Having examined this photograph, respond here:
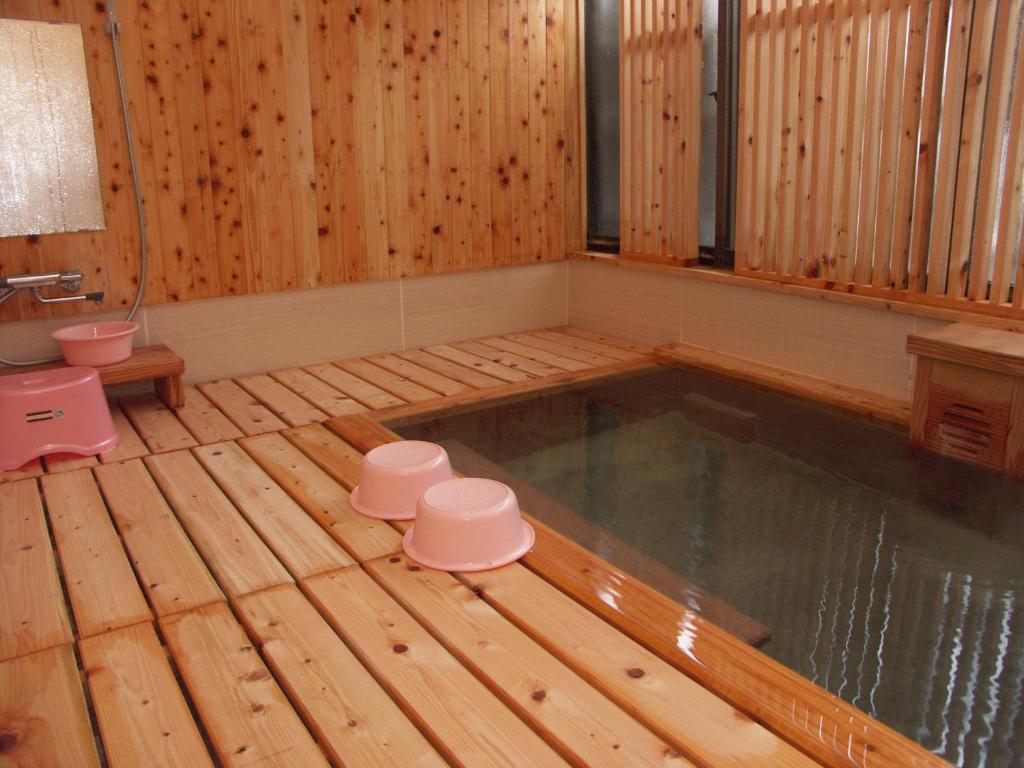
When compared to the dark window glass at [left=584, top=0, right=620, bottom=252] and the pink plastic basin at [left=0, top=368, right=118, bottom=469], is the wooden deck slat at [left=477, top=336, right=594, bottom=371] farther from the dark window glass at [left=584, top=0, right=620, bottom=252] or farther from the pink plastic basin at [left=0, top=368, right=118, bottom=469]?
the pink plastic basin at [left=0, top=368, right=118, bottom=469]

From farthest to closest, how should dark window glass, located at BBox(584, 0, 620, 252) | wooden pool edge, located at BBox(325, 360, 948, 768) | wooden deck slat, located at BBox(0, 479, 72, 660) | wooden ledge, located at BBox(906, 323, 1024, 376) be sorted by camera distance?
dark window glass, located at BBox(584, 0, 620, 252)
wooden ledge, located at BBox(906, 323, 1024, 376)
wooden deck slat, located at BBox(0, 479, 72, 660)
wooden pool edge, located at BBox(325, 360, 948, 768)

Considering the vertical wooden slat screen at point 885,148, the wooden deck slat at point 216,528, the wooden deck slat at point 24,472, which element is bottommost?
the wooden deck slat at point 216,528

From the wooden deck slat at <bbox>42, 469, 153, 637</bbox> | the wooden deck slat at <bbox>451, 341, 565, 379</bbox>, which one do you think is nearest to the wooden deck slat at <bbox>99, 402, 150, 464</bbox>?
the wooden deck slat at <bbox>42, 469, 153, 637</bbox>

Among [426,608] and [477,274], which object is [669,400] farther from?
[426,608]

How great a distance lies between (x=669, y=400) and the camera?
142 inches

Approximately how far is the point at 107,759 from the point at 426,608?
0.69 m

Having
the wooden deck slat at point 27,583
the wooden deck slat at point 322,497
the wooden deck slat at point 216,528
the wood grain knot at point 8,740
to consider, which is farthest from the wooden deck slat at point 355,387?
the wood grain knot at point 8,740

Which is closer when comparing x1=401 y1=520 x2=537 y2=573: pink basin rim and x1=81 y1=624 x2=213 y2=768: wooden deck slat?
x1=81 y1=624 x2=213 y2=768: wooden deck slat

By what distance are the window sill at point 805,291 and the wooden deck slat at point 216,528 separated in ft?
7.61

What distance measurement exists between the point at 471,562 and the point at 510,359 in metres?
2.15

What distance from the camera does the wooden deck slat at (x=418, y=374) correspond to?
12.3 ft

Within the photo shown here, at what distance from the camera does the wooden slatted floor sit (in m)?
1.55

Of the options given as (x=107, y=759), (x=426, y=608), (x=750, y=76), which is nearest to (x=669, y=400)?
(x=750, y=76)

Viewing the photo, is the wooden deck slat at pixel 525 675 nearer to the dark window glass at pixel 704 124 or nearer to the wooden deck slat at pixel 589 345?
the wooden deck slat at pixel 589 345
